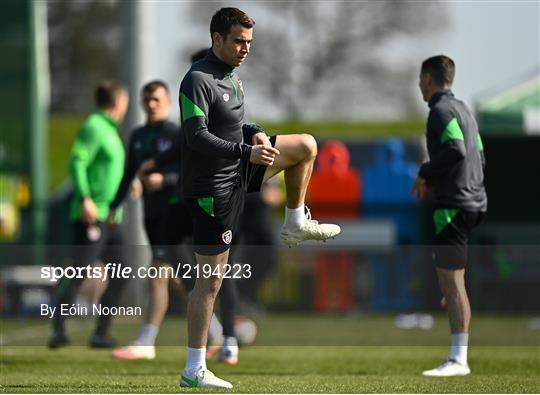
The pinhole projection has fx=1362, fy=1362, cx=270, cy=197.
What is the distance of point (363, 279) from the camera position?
685 inches

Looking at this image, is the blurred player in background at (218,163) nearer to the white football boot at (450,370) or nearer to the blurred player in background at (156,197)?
the white football boot at (450,370)

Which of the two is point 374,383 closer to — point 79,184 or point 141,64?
point 79,184

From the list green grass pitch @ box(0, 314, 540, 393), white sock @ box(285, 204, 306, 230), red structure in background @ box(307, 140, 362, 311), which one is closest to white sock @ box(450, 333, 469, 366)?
green grass pitch @ box(0, 314, 540, 393)

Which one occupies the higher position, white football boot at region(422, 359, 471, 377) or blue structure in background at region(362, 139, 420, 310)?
blue structure in background at region(362, 139, 420, 310)

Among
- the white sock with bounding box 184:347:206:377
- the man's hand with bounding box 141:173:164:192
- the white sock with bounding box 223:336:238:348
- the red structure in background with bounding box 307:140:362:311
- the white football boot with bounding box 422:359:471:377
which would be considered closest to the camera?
the white sock with bounding box 184:347:206:377

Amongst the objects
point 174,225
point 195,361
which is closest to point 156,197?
point 174,225

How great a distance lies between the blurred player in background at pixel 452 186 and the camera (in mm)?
9102

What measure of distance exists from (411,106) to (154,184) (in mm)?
34812

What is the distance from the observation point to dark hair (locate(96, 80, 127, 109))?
1155 centimetres

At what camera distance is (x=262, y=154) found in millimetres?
7609

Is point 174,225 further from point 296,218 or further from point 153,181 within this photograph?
point 296,218

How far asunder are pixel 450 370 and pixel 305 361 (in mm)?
1908

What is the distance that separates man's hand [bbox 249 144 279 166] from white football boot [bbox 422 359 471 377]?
2.26 m

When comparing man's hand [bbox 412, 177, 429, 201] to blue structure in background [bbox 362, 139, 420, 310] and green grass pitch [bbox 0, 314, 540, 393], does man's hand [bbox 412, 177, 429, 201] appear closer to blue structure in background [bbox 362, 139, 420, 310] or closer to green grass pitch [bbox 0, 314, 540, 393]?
green grass pitch [bbox 0, 314, 540, 393]
